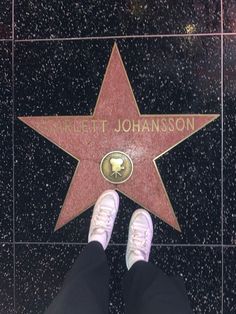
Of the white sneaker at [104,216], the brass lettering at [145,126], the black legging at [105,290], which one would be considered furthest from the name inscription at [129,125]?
the black legging at [105,290]

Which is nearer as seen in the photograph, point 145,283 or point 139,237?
point 145,283

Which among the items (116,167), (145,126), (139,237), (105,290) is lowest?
(105,290)

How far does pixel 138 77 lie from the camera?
1984 millimetres

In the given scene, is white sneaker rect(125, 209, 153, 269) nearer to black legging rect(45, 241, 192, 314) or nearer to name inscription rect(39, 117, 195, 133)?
black legging rect(45, 241, 192, 314)

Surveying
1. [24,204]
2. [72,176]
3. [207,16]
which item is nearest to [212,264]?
[72,176]

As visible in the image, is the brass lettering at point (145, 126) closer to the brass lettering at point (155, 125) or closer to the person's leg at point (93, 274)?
the brass lettering at point (155, 125)

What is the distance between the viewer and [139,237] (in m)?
1.97

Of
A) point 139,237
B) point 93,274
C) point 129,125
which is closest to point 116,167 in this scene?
point 129,125

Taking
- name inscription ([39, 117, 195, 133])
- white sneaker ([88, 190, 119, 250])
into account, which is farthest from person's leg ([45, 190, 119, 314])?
name inscription ([39, 117, 195, 133])

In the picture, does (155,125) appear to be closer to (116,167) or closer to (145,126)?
(145,126)

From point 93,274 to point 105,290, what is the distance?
0.24 ft

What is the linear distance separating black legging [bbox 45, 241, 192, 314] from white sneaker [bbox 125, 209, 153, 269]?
8cm

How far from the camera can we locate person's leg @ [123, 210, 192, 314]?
5.33ft

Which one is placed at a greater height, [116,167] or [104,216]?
[116,167]
